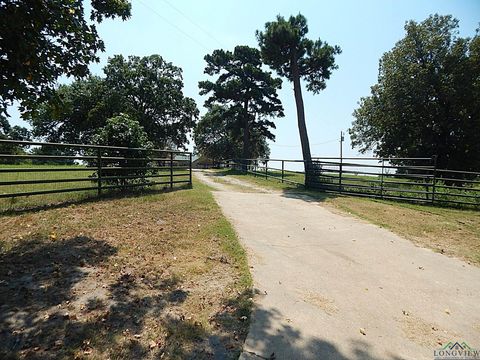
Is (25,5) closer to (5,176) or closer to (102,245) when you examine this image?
(102,245)

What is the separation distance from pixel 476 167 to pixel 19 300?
25.4m

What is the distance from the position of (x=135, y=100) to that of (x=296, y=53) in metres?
23.7

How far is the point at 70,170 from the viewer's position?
7.28 meters

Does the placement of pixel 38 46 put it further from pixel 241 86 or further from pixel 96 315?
pixel 241 86

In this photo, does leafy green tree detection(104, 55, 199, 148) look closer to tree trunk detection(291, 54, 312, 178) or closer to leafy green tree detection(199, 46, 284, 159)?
leafy green tree detection(199, 46, 284, 159)

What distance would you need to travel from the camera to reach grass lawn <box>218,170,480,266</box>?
580 cm

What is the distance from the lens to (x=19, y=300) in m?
3.01

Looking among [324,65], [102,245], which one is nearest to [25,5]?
[102,245]

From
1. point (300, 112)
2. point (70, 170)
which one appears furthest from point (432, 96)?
point (70, 170)

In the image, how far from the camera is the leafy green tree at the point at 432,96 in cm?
1881

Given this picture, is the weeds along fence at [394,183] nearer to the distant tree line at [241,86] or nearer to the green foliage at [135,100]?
the distant tree line at [241,86]

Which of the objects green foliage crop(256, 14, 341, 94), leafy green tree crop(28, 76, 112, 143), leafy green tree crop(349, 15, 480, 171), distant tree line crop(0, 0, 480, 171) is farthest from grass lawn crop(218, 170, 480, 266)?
leafy green tree crop(28, 76, 112, 143)

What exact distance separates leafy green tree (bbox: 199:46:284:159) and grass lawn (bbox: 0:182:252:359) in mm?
24278

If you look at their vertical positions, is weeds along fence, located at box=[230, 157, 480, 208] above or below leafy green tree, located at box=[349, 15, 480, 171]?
below
